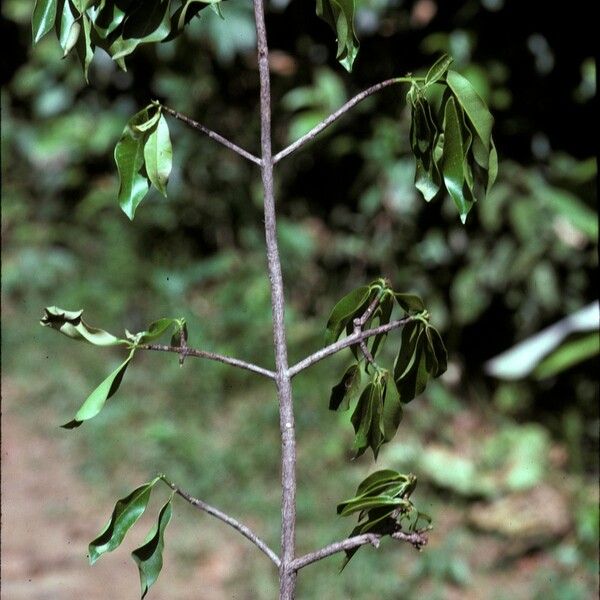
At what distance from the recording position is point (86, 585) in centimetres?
273

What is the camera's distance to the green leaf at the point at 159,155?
40.6 inches

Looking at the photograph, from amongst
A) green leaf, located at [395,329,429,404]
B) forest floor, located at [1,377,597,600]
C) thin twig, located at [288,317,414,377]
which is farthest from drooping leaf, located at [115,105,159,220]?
forest floor, located at [1,377,597,600]

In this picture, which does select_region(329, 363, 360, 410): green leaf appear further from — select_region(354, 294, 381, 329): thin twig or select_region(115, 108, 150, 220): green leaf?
select_region(115, 108, 150, 220): green leaf

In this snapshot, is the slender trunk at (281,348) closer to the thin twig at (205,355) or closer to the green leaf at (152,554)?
the thin twig at (205,355)

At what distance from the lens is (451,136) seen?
1.02 metres

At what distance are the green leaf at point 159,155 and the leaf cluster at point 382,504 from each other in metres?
0.37

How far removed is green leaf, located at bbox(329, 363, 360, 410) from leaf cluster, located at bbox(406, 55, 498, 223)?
209 millimetres

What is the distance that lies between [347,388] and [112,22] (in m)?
0.46

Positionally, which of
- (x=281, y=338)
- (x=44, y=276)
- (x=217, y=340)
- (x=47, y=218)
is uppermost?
(x=47, y=218)

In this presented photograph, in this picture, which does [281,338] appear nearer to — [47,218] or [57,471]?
[57,471]

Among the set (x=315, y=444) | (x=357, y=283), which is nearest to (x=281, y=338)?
(x=315, y=444)

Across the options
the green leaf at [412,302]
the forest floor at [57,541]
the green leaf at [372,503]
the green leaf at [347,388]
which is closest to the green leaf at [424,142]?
the green leaf at [412,302]

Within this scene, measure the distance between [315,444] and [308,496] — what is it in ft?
0.90

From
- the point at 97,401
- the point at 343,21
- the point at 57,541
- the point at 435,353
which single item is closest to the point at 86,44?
the point at 343,21
